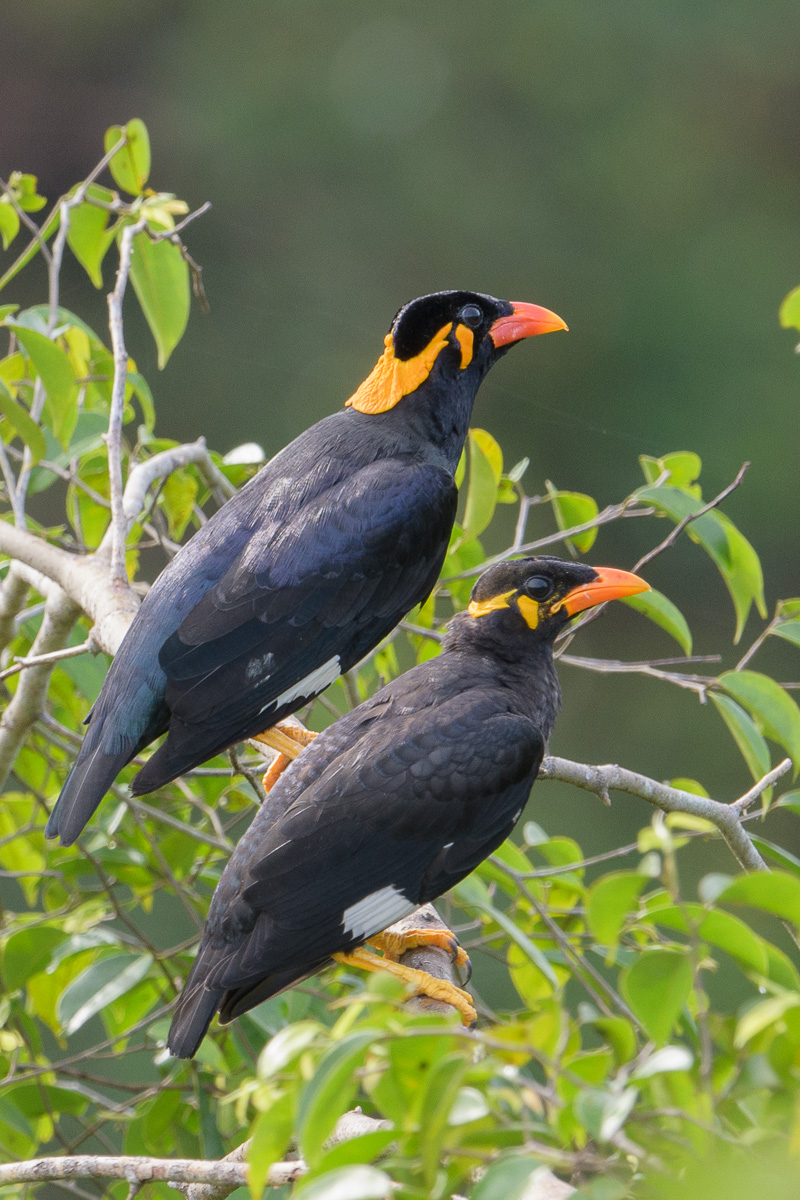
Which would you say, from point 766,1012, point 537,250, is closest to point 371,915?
point 766,1012

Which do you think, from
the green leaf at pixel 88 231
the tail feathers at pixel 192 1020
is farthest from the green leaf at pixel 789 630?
the green leaf at pixel 88 231

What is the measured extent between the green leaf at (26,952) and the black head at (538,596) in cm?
70

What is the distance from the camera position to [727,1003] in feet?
16.7

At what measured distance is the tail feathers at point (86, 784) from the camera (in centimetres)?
155

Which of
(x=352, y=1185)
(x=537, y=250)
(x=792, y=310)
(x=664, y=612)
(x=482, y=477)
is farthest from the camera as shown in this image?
(x=537, y=250)

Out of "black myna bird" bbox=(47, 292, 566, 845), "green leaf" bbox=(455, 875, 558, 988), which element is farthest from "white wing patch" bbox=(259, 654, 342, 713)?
"green leaf" bbox=(455, 875, 558, 988)

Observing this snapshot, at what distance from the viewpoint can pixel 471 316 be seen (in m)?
2.11

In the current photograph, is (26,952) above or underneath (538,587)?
underneath

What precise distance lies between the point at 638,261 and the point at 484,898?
6477 millimetres

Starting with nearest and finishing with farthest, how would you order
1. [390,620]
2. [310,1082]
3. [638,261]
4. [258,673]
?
[310,1082], [258,673], [390,620], [638,261]

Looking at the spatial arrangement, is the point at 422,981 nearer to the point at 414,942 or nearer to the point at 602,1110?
the point at 414,942

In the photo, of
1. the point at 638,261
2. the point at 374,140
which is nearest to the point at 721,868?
the point at 638,261

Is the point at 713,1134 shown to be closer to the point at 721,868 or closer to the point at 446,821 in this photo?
the point at 446,821

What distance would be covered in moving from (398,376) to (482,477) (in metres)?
0.27
